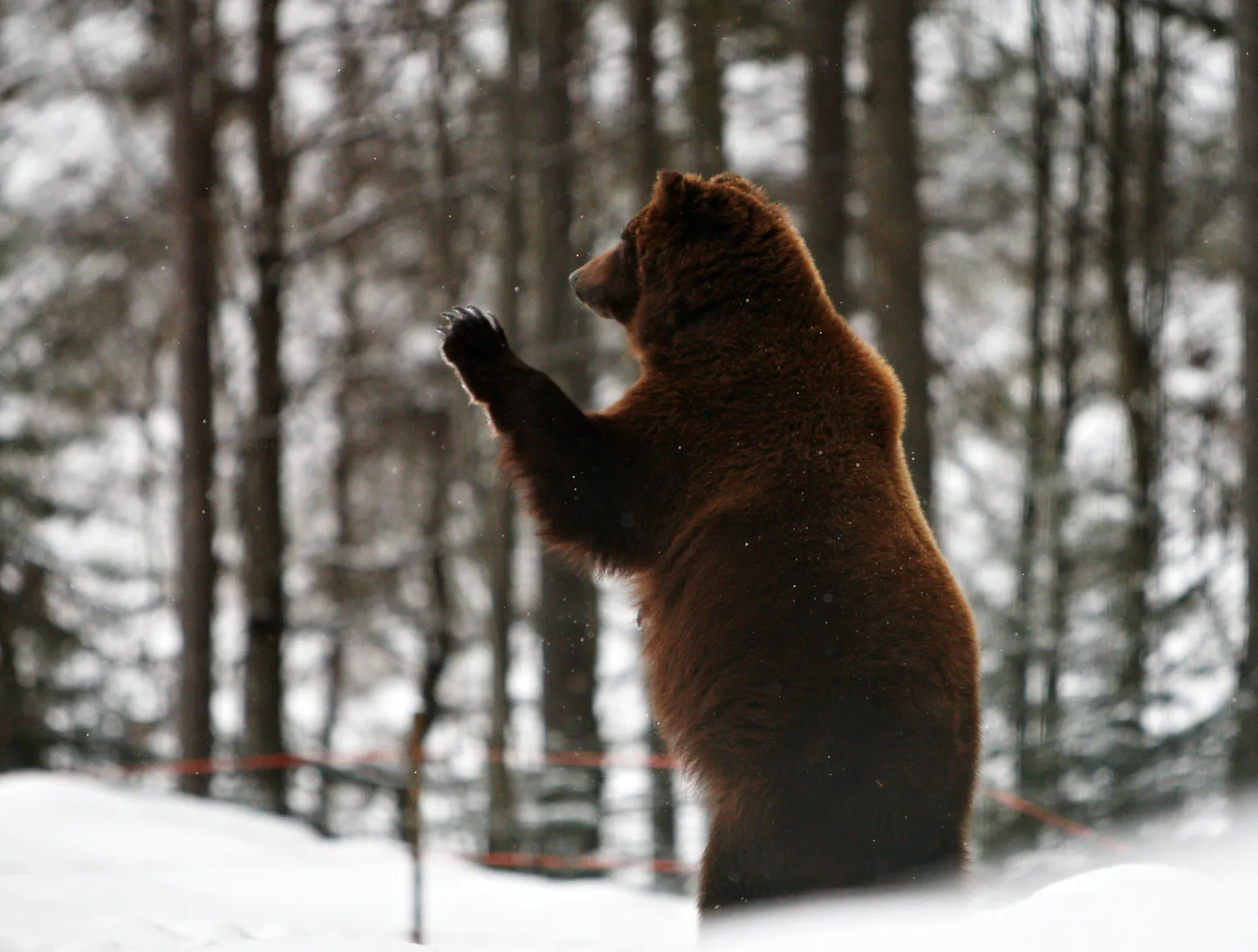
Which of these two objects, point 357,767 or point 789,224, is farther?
point 357,767

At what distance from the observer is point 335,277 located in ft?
63.8

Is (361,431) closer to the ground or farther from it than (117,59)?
closer to the ground

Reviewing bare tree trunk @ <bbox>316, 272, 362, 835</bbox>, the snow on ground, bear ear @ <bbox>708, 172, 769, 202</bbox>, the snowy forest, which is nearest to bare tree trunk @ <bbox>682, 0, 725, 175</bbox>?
the snowy forest

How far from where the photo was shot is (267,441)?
12055 millimetres

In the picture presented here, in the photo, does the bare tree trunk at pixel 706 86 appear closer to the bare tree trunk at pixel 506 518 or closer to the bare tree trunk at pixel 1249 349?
the bare tree trunk at pixel 506 518

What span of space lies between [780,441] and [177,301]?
8.54 metres

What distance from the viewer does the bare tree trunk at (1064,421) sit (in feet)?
30.7

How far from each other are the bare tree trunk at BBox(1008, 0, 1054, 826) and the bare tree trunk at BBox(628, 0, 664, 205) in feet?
11.0

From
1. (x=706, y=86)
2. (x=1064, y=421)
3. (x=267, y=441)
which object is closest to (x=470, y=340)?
(x=706, y=86)

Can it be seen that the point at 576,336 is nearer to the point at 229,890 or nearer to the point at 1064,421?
the point at 1064,421

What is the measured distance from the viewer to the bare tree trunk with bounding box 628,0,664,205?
463 inches

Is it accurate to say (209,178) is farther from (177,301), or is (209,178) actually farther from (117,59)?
(117,59)

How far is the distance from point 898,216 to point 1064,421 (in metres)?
3.90

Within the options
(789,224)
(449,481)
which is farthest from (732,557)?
(449,481)
